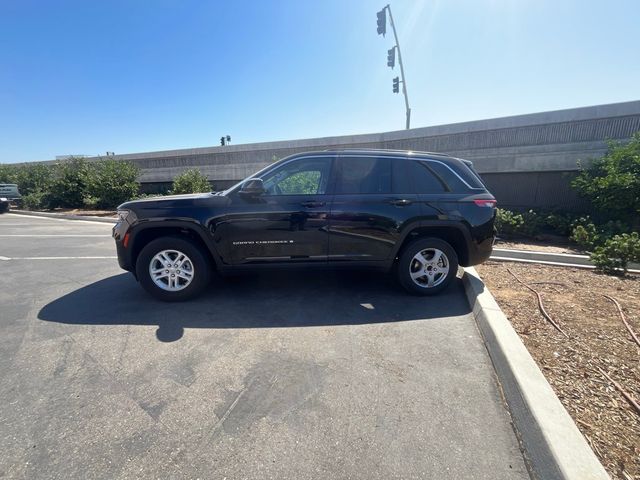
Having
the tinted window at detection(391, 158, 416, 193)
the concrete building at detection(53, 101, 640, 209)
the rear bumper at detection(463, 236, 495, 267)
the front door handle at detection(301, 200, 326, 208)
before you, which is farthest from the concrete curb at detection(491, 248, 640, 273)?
the front door handle at detection(301, 200, 326, 208)

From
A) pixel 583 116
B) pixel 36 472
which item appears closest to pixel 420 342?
pixel 36 472

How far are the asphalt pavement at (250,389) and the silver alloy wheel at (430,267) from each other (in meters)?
0.29

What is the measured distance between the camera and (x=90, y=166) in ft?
56.7

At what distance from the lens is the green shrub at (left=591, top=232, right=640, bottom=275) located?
4891 mm

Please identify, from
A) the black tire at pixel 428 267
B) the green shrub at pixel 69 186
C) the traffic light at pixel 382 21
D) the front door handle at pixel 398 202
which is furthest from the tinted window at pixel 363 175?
the green shrub at pixel 69 186

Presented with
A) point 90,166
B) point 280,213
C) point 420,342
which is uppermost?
point 90,166

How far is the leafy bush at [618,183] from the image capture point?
6883 millimetres

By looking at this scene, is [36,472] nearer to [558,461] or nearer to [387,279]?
[558,461]

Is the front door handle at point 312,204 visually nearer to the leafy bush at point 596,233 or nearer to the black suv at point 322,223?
the black suv at point 322,223

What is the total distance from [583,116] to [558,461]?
10.0 metres

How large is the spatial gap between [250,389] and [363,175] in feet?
9.42

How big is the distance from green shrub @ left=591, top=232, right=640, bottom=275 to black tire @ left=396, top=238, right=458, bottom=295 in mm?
2813

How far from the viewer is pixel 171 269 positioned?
3.94 meters

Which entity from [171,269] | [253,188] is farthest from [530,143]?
[171,269]
